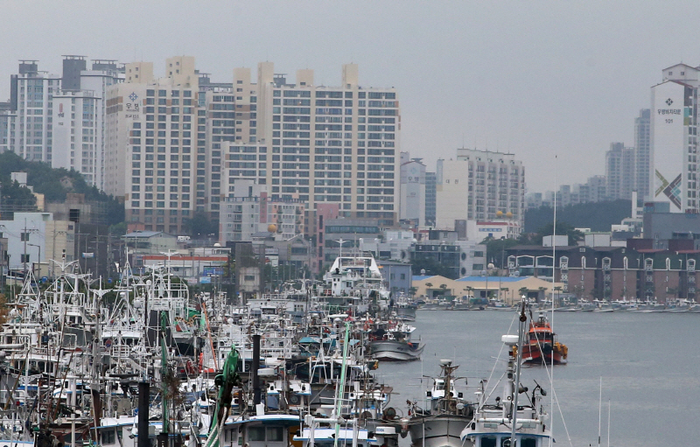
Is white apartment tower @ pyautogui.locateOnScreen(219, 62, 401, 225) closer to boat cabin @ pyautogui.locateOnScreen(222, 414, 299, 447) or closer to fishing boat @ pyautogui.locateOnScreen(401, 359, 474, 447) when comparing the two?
fishing boat @ pyautogui.locateOnScreen(401, 359, 474, 447)

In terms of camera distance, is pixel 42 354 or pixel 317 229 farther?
pixel 317 229

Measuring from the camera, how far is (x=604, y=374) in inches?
2167

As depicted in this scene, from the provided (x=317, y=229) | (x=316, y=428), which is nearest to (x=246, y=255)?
(x=317, y=229)

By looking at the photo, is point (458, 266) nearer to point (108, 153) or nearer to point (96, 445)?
point (108, 153)

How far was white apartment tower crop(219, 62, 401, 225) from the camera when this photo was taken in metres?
158

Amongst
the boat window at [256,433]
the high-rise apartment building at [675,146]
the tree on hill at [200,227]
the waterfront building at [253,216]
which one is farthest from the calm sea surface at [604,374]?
the tree on hill at [200,227]

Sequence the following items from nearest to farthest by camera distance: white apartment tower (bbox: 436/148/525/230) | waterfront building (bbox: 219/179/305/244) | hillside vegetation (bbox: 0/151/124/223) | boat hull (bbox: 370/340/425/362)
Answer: boat hull (bbox: 370/340/425/362)
hillside vegetation (bbox: 0/151/124/223)
waterfront building (bbox: 219/179/305/244)
white apartment tower (bbox: 436/148/525/230)

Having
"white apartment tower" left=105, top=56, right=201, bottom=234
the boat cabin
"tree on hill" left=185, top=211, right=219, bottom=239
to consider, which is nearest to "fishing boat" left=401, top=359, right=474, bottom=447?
the boat cabin

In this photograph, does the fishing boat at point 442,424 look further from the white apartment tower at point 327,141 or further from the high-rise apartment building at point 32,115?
the high-rise apartment building at point 32,115

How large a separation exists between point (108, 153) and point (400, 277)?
46579 millimetres

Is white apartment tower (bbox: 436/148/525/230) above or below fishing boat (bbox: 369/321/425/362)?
above

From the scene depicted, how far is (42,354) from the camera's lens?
95.8ft

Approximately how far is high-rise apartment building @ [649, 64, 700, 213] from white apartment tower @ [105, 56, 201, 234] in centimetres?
5061

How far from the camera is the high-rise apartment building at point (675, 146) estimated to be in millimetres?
141875
